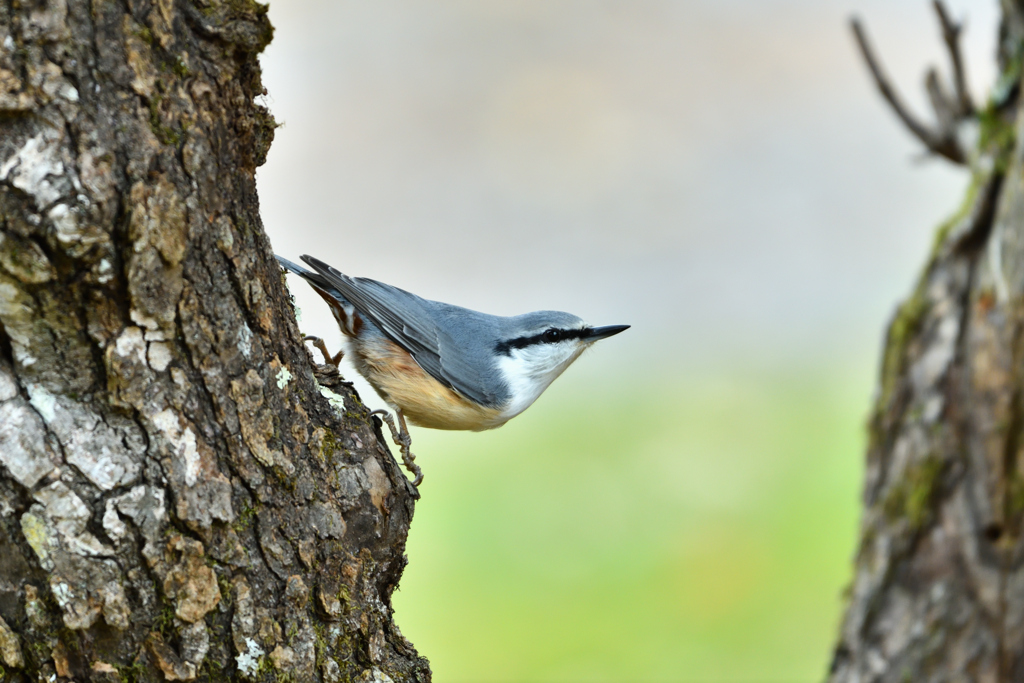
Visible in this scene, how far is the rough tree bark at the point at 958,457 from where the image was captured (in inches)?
97.0

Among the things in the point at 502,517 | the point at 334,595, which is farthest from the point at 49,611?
the point at 502,517

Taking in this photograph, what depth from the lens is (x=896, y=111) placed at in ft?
10.9

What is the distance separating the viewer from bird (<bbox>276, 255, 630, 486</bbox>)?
3010 millimetres

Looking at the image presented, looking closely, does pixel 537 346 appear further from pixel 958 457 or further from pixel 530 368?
pixel 958 457

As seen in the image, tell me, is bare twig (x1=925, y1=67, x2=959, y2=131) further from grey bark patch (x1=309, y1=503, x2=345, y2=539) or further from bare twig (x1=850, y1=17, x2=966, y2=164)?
grey bark patch (x1=309, y1=503, x2=345, y2=539)

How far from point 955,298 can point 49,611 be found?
8.05ft

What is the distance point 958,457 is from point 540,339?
1.43 meters

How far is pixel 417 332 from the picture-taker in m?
3.07

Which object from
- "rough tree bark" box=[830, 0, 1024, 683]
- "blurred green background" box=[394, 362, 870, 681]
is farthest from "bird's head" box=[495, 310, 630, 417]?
"blurred green background" box=[394, 362, 870, 681]

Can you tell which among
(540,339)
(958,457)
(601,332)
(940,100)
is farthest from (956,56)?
(540,339)

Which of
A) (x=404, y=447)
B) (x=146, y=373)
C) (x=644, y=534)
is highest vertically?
(x=644, y=534)

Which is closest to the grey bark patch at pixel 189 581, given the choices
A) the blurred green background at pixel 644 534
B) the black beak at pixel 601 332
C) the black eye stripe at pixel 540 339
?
the black eye stripe at pixel 540 339

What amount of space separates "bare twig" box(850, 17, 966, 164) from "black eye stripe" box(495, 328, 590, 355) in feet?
4.52

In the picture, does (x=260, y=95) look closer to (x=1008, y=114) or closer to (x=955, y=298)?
(x=955, y=298)
